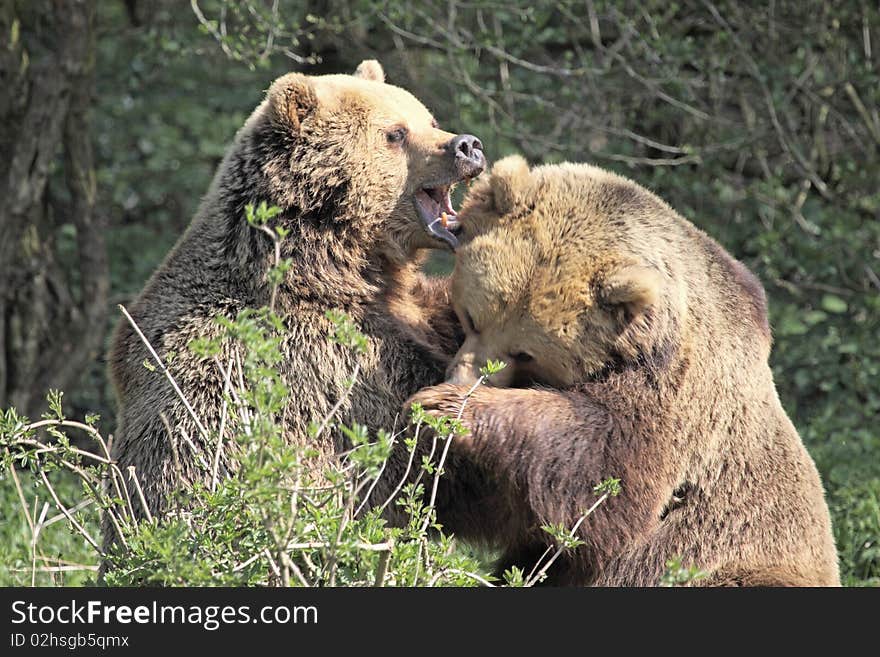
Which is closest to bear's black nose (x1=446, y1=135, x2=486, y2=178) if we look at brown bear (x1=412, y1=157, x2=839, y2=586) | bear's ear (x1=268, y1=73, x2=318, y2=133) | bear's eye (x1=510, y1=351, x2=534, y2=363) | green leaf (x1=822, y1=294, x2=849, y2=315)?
brown bear (x1=412, y1=157, x2=839, y2=586)

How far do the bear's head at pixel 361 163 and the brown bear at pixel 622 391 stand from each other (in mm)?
236

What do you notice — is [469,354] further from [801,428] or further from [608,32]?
[608,32]

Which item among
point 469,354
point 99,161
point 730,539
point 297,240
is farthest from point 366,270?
point 99,161

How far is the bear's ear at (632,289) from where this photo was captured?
4570 mm

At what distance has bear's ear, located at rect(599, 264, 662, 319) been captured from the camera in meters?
4.57

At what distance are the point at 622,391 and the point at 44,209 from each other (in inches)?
234

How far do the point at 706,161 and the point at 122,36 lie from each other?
5058 mm

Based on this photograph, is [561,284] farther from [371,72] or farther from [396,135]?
[371,72]

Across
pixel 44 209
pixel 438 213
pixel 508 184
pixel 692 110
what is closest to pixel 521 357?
pixel 508 184

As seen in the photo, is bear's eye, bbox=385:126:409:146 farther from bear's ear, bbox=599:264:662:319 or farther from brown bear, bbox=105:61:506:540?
bear's ear, bbox=599:264:662:319

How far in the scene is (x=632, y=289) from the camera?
456cm

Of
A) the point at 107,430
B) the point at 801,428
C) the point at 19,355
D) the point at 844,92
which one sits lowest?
the point at 107,430

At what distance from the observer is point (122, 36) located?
10.8 m

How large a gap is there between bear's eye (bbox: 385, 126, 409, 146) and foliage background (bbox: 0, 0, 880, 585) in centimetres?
260
